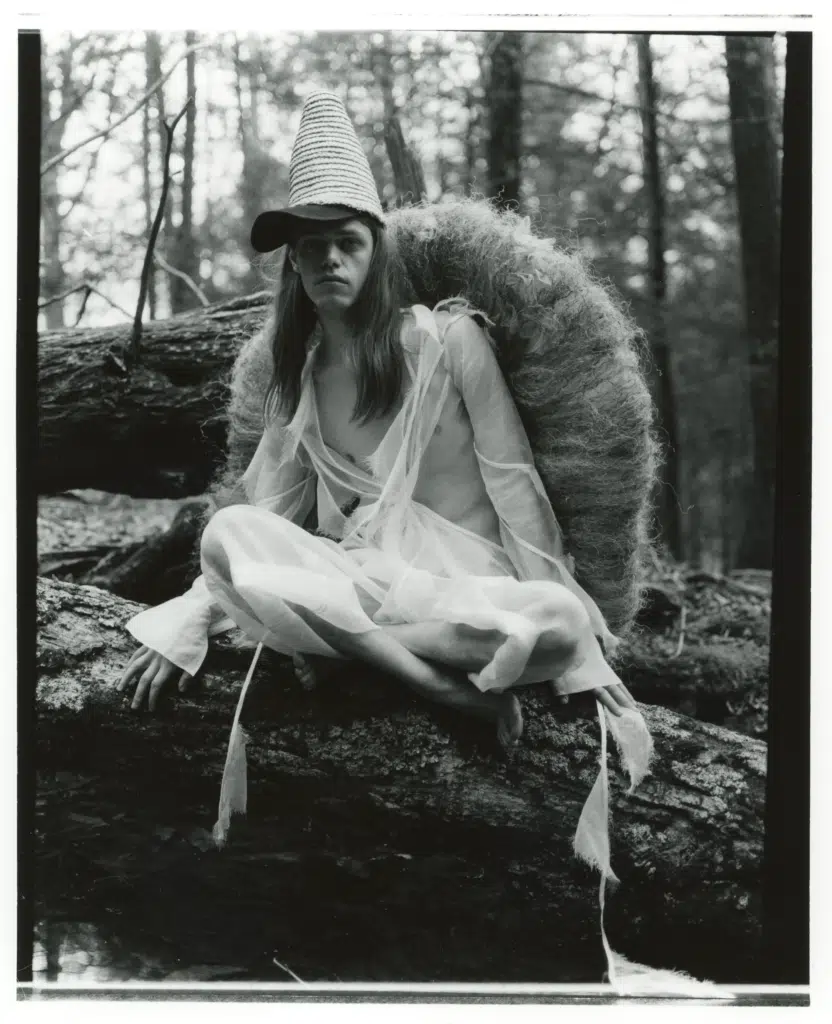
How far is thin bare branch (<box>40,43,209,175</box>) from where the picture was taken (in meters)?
2.59

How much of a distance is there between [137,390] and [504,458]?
68.3 inches

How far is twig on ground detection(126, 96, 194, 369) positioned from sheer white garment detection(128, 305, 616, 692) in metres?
0.73

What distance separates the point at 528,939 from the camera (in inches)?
85.5

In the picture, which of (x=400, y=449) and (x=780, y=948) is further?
(x=400, y=449)

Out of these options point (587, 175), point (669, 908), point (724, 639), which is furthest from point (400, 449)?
point (587, 175)

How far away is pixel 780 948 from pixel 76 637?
1.93 m

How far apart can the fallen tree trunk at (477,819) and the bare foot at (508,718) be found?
0.11 feet

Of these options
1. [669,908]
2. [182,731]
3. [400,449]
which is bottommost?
[669,908]

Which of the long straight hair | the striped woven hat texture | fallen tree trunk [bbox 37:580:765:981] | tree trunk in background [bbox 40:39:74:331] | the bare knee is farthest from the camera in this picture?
tree trunk in background [bbox 40:39:74:331]

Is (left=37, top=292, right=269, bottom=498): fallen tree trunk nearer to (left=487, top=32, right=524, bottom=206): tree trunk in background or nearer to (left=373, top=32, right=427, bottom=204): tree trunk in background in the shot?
(left=373, top=32, right=427, bottom=204): tree trunk in background

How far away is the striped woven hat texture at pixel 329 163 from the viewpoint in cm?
225

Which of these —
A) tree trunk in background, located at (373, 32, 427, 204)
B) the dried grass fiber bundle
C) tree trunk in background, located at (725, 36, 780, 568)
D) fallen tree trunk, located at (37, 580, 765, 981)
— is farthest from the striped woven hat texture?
tree trunk in background, located at (725, 36, 780, 568)
